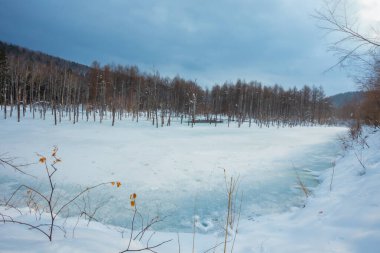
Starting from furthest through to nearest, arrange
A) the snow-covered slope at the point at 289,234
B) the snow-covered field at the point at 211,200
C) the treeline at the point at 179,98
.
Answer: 1. the treeline at the point at 179,98
2. the snow-covered field at the point at 211,200
3. the snow-covered slope at the point at 289,234

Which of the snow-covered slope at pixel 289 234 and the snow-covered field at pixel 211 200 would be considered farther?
the snow-covered field at pixel 211 200

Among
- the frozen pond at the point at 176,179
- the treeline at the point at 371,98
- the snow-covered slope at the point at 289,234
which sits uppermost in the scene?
the treeline at the point at 371,98

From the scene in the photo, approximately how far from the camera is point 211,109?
2670 inches

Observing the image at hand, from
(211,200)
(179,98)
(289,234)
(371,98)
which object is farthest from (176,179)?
(179,98)

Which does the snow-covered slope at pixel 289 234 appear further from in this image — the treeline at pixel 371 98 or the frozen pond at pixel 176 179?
the treeline at pixel 371 98

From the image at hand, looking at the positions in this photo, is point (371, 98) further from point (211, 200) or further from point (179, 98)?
point (179, 98)

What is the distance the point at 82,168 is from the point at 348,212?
8.96 m

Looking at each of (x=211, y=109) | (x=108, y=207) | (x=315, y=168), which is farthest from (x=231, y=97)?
(x=108, y=207)

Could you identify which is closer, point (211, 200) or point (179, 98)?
point (211, 200)

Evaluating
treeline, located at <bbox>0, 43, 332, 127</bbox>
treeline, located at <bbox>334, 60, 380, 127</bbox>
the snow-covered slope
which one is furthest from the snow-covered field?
→ treeline, located at <bbox>0, 43, 332, 127</bbox>

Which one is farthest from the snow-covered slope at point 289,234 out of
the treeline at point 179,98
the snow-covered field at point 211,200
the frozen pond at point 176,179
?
the treeline at point 179,98

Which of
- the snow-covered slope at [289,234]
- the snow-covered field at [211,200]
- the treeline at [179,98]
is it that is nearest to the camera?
the snow-covered slope at [289,234]

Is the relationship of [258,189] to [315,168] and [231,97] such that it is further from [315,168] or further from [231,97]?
[231,97]

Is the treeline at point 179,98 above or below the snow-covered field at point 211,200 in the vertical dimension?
above
